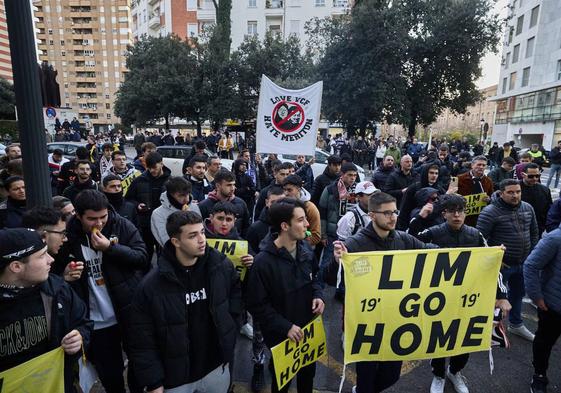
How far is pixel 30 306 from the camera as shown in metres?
2.01

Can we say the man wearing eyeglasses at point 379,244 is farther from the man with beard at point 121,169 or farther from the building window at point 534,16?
the building window at point 534,16

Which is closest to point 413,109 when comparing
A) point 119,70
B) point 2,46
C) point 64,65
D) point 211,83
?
point 211,83

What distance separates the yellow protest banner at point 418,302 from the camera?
2.74 m

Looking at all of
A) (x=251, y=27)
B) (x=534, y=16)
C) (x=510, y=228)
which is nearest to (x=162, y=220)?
(x=510, y=228)

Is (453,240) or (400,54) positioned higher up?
(400,54)

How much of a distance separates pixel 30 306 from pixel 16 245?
345 mm

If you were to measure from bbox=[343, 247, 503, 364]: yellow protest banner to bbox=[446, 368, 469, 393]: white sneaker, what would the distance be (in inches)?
27.8

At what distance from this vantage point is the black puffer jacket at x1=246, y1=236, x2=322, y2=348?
2699 mm

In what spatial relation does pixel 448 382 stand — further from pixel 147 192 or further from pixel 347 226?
pixel 147 192

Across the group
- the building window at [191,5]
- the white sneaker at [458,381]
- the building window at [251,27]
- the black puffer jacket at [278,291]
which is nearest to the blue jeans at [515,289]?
the white sneaker at [458,381]

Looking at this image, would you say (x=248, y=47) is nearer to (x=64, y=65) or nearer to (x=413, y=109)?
(x=413, y=109)

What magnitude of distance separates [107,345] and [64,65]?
348 feet

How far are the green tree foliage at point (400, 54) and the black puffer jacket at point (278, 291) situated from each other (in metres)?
19.8

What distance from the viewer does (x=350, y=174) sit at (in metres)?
5.23
